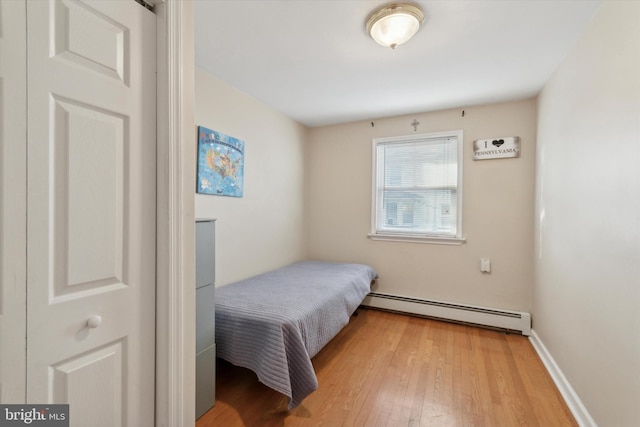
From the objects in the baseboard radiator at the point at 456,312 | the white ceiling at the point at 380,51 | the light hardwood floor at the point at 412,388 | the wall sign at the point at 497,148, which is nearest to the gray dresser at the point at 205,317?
the light hardwood floor at the point at 412,388

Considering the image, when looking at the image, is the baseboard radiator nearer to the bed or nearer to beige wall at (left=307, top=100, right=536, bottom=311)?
beige wall at (left=307, top=100, right=536, bottom=311)

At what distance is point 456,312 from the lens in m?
2.93

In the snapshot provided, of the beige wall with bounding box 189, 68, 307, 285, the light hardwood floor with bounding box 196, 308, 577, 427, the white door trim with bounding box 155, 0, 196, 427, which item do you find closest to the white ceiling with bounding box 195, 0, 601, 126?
the beige wall with bounding box 189, 68, 307, 285

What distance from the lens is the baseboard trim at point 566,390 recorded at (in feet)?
5.01

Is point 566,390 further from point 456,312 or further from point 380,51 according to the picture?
point 380,51

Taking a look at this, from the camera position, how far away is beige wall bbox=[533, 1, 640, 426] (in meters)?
1.19

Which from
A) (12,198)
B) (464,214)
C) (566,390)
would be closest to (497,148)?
(464,214)

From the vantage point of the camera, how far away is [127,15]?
0.96 meters

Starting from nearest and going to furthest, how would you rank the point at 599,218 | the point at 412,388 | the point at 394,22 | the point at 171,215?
the point at 171,215 < the point at 599,218 < the point at 394,22 < the point at 412,388

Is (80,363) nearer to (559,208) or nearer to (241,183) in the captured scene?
(241,183)

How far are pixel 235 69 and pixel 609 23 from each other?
7.62ft

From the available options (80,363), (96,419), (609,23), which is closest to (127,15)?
(80,363)

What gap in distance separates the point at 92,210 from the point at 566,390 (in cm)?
271

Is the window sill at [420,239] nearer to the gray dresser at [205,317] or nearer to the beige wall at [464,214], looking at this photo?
the beige wall at [464,214]
